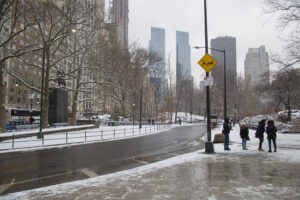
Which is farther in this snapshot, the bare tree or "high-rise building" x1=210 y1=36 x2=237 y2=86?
"high-rise building" x1=210 y1=36 x2=237 y2=86

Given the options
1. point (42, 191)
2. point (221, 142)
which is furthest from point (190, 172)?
point (221, 142)

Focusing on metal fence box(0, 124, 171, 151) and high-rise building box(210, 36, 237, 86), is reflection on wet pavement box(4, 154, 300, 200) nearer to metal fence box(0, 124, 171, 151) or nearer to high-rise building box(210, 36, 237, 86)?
metal fence box(0, 124, 171, 151)

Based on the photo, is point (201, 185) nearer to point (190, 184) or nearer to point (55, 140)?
point (190, 184)

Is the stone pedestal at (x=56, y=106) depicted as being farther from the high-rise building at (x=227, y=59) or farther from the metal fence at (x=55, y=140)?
the high-rise building at (x=227, y=59)

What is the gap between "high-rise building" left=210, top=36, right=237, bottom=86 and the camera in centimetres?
6700

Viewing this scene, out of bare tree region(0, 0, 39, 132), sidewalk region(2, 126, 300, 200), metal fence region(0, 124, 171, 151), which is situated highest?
bare tree region(0, 0, 39, 132)

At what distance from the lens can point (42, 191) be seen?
219 inches

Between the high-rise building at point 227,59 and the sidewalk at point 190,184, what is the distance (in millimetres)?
58680

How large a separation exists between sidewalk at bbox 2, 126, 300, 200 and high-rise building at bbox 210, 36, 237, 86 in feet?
193

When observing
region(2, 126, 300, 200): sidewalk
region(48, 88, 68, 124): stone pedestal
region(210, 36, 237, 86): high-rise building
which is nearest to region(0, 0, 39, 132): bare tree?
region(48, 88, 68, 124): stone pedestal

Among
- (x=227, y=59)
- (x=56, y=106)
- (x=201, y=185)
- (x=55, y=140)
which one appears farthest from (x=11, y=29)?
(x=227, y=59)

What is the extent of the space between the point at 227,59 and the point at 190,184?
3411 inches

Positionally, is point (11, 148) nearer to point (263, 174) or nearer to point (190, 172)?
point (190, 172)

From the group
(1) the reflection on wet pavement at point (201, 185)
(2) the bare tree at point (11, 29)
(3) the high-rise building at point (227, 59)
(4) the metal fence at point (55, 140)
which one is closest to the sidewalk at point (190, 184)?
(1) the reflection on wet pavement at point (201, 185)
